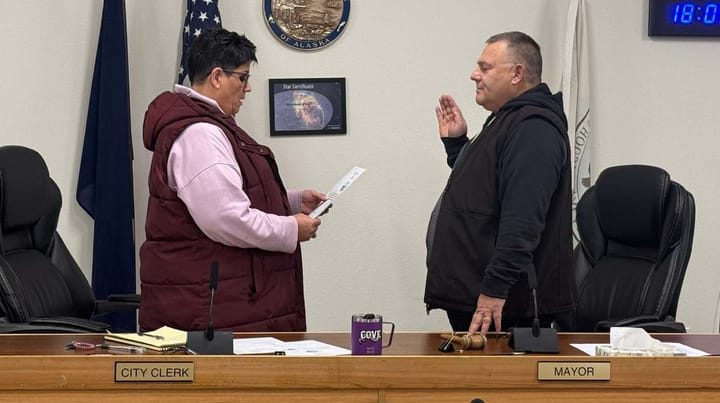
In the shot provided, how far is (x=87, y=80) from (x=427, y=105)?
165 cm

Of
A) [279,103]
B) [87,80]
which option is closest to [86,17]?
[87,80]

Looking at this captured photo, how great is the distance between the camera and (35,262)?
3963 mm

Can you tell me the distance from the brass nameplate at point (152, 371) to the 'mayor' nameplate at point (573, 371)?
88 cm

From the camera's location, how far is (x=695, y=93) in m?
5.20

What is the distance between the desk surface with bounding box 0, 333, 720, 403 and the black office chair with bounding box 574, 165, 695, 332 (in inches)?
43.3

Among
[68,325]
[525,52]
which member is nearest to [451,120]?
[525,52]

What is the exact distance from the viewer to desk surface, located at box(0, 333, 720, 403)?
2.49 m

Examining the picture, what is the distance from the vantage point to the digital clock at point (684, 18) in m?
5.10

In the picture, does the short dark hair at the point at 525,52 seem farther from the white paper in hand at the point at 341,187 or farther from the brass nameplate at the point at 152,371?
the brass nameplate at the point at 152,371

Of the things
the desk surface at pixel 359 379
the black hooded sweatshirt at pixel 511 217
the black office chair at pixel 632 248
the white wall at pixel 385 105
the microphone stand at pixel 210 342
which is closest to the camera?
the desk surface at pixel 359 379

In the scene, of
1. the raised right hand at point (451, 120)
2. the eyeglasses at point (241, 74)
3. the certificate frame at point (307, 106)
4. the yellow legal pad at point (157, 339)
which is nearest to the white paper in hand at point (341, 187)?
the eyeglasses at point (241, 74)

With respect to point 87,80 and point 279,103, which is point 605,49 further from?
point 87,80

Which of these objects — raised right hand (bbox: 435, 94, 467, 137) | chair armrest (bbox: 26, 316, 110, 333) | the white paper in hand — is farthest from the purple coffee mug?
raised right hand (bbox: 435, 94, 467, 137)

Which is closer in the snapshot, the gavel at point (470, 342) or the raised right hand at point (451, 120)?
the gavel at point (470, 342)
